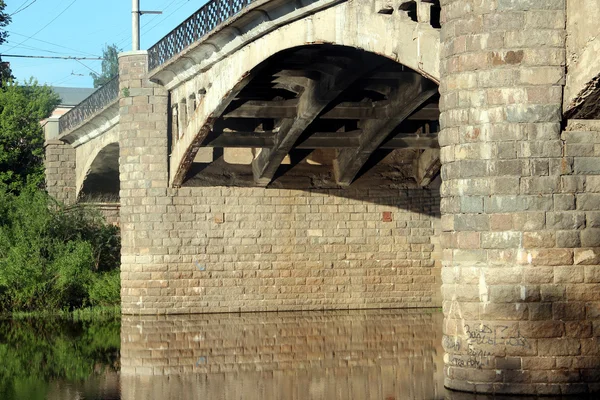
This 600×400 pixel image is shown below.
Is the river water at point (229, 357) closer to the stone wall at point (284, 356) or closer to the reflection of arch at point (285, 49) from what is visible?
the stone wall at point (284, 356)

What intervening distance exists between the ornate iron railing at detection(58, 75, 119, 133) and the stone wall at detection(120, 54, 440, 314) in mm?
4658

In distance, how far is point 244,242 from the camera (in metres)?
24.6

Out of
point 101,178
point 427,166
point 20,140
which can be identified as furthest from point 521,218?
point 20,140

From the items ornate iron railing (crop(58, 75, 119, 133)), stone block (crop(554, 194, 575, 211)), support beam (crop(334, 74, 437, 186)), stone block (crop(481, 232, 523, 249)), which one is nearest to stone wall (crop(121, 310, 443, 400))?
stone block (crop(481, 232, 523, 249))

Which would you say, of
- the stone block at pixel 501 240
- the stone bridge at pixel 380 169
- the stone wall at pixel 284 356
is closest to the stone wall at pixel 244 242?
the stone bridge at pixel 380 169

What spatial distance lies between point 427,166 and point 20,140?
1710 cm

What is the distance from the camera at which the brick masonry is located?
12180 mm

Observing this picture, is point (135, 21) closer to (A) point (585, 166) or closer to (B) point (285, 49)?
(B) point (285, 49)

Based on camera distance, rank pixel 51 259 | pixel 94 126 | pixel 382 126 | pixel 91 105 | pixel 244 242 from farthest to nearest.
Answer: pixel 91 105 → pixel 94 126 → pixel 51 259 → pixel 244 242 → pixel 382 126

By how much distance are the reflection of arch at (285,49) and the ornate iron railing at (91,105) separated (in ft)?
19.9

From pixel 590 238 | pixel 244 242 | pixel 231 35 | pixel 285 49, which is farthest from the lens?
pixel 244 242

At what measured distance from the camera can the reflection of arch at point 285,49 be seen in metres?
14.3

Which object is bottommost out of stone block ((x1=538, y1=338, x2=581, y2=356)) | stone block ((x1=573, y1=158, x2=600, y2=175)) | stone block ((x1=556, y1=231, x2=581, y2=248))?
stone block ((x1=538, y1=338, x2=581, y2=356))

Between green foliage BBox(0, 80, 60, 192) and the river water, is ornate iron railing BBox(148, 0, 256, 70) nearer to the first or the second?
the river water
